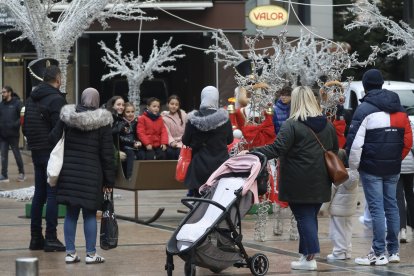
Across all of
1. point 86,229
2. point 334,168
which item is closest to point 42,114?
point 86,229

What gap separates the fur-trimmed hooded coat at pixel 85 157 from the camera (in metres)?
10.5

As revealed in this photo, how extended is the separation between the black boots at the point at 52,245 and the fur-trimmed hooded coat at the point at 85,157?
1.22 m

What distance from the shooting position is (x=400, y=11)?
43.9 metres

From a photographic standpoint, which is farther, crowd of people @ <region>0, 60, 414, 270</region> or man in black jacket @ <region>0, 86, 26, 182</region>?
man in black jacket @ <region>0, 86, 26, 182</region>

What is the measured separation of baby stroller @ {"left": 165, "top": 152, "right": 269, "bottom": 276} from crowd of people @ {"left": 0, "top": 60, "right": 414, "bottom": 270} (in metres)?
0.28

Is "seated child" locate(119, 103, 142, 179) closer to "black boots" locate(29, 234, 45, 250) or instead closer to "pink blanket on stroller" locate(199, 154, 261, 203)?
"black boots" locate(29, 234, 45, 250)

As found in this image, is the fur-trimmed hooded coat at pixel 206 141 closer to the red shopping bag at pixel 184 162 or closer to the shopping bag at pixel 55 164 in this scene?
the red shopping bag at pixel 184 162

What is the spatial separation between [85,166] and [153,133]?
6.08 meters

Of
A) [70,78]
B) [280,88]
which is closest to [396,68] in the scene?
[70,78]

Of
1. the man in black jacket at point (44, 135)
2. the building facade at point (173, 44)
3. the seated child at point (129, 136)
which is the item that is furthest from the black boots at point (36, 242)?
the building facade at point (173, 44)

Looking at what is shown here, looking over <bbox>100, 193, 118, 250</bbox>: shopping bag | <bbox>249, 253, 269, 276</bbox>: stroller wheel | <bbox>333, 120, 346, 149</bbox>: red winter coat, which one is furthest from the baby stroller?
<bbox>333, 120, 346, 149</bbox>: red winter coat

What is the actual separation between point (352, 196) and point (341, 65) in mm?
2641

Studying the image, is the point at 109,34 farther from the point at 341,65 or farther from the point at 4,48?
the point at 341,65

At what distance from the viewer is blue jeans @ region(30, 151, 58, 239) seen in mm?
11562
